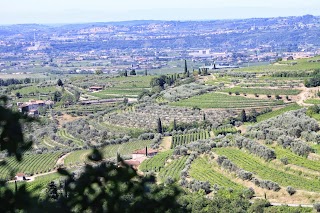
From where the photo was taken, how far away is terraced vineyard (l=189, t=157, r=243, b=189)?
25188 mm

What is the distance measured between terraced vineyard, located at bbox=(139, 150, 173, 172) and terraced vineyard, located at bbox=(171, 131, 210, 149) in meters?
3.88

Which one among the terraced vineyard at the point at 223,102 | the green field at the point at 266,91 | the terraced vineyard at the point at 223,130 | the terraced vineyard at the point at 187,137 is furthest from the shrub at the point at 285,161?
the green field at the point at 266,91

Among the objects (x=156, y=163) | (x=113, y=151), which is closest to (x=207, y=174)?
(x=156, y=163)

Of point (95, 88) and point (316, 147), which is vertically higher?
point (316, 147)

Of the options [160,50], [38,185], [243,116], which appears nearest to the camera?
[38,185]

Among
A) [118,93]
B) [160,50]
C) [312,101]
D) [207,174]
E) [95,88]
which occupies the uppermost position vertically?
[207,174]

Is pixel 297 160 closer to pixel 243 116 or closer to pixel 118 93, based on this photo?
pixel 243 116

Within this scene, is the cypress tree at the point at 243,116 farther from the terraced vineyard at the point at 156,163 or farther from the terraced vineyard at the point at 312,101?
the terraced vineyard at the point at 156,163

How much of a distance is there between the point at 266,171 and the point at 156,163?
6743mm

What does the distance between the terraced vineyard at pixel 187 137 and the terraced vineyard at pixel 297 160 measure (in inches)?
368

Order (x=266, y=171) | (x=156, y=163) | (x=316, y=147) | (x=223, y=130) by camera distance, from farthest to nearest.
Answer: (x=223, y=130) < (x=156, y=163) < (x=316, y=147) < (x=266, y=171)

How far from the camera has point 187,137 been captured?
38562mm

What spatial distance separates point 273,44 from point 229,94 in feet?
404

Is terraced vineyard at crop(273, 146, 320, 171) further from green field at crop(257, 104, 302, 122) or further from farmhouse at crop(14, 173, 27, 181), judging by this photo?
farmhouse at crop(14, 173, 27, 181)
